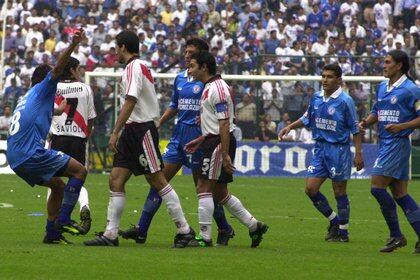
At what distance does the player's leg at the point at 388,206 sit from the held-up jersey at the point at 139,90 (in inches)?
102

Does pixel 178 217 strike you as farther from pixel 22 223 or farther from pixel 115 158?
pixel 22 223

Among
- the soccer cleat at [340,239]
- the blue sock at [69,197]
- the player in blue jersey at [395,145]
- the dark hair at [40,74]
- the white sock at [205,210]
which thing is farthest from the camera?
the soccer cleat at [340,239]

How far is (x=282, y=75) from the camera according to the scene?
109 feet

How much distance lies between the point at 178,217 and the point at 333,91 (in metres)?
3.74

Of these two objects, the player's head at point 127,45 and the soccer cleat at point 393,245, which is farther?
the soccer cleat at point 393,245

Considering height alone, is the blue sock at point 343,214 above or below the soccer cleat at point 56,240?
below

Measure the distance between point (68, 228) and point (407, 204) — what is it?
4.04 m

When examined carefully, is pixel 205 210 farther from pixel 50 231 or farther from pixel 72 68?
pixel 72 68

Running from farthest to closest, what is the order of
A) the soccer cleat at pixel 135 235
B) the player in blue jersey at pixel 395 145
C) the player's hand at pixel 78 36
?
the soccer cleat at pixel 135 235, the player in blue jersey at pixel 395 145, the player's hand at pixel 78 36

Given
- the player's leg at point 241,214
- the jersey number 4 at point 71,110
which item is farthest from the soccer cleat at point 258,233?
the jersey number 4 at point 71,110

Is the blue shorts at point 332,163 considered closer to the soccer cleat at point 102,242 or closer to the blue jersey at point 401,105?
the blue jersey at point 401,105

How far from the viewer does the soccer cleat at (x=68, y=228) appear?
13.7 metres

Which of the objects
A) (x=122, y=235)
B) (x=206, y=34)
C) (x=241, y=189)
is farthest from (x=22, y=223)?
(x=206, y=34)

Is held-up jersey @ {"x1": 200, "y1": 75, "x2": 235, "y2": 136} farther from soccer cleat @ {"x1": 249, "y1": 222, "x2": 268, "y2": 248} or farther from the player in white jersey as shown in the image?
the player in white jersey
